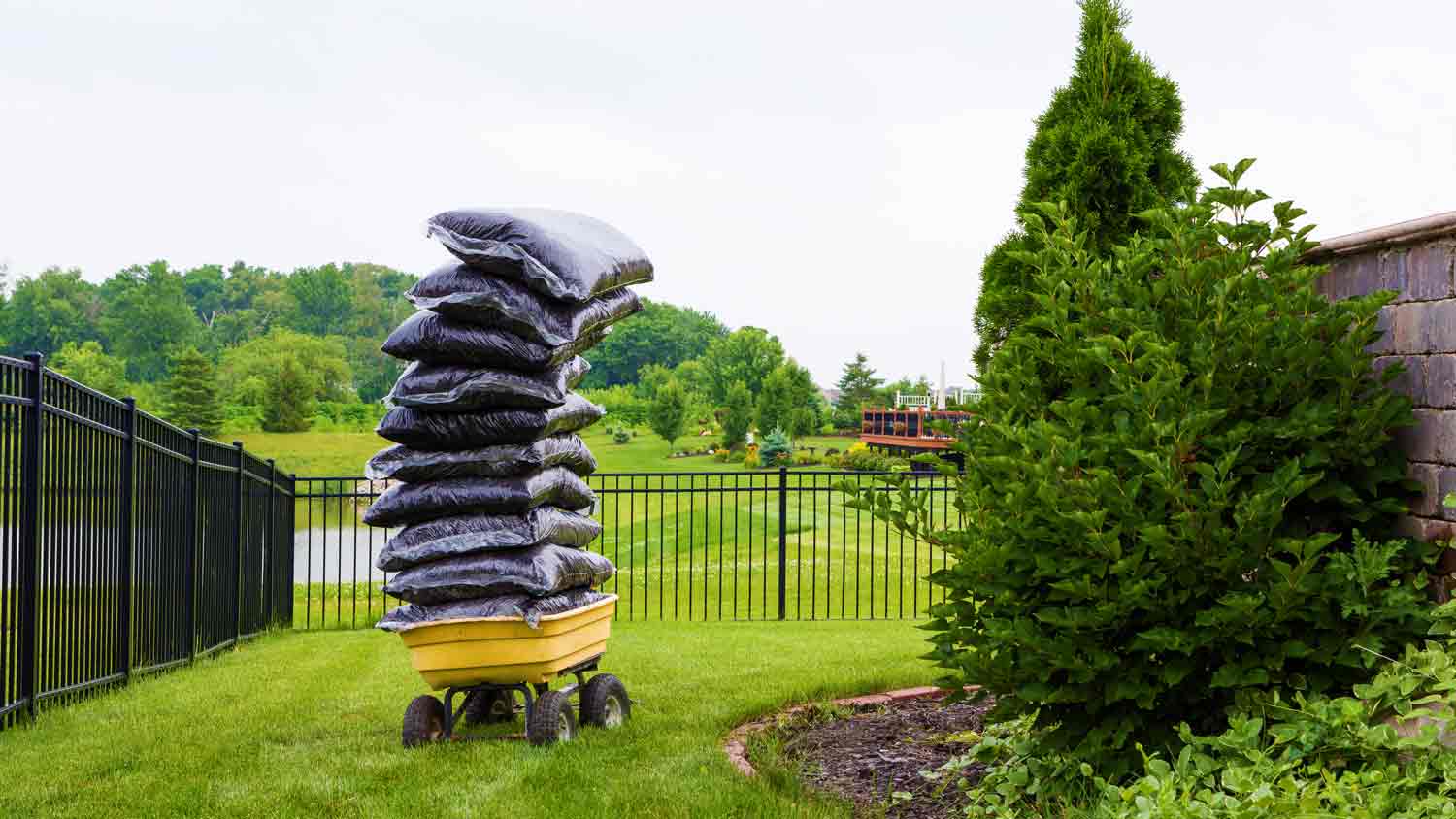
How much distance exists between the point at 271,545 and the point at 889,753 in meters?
7.75

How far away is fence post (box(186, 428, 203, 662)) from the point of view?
908 cm

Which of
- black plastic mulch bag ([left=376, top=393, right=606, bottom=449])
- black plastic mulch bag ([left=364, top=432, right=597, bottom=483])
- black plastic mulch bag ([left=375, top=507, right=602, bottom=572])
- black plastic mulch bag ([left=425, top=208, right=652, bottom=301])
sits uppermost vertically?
black plastic mulch bag ([left=425, top=208, right=652, bottom=301])

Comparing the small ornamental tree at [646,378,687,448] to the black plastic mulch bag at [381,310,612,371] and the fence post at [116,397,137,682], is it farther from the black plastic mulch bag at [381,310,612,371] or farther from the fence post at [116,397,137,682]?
the black plastic mulch bag at [381,310,612,371]

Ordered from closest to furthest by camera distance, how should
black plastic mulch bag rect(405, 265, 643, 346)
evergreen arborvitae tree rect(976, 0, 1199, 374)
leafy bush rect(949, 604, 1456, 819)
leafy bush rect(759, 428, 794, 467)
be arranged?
leafy bush rect(949, 604, 1456, 819), black plastic mulch bag rect(405, 265, 643, 346), evergreen arborvitae tree rect(976, 0, 1199, 374), leafy bush rect(759, 428, 794, 467)

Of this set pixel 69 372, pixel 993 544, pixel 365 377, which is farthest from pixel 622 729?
pixel 365 377

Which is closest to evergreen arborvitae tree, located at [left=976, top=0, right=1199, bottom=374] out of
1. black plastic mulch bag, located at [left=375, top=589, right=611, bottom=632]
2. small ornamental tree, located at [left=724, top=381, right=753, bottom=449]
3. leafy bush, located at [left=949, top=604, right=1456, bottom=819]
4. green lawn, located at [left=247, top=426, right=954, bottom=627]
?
green lawn, located at [left=247, top=426, right=954, bottom=627]

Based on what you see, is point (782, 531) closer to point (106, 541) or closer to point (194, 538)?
point (194, 538)

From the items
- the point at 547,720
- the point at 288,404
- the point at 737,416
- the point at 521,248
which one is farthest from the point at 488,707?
the point at 288,404

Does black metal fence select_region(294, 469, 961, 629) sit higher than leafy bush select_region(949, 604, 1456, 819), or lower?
lower

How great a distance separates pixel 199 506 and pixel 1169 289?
305 inches

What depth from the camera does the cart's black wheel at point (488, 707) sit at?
6336mm

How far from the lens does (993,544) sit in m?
4.43

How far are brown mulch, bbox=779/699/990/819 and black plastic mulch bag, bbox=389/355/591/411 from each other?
1.99 metres

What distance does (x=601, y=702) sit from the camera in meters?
6.05
